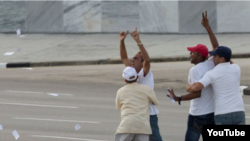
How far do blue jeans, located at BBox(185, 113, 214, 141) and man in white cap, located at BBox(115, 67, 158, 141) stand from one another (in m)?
0.59

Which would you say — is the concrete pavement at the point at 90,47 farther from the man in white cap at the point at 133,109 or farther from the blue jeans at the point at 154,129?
the man in white cap at the point at 133,109

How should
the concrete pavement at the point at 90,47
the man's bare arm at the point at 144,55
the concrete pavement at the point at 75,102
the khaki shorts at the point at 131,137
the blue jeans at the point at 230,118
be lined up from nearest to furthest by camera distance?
the blue jeans at the point at 230,118, the khaki shorts at the point at 131,137, the man's bare arm at the point at 144,55, the concrete pavement at the point at 75,102, the concrete pavement at the point at 90,47

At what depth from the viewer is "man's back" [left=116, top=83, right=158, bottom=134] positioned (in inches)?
357

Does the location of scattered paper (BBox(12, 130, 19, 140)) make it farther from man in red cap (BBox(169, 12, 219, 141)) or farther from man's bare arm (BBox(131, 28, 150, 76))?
man in red cap (BBox(169, 12, 219, 141))

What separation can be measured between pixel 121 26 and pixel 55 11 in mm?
2781

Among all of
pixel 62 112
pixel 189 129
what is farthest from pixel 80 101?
pixel 189 129

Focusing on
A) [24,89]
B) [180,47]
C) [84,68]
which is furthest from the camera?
[180,47]

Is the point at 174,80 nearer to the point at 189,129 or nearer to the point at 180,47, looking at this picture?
the point at 180,47

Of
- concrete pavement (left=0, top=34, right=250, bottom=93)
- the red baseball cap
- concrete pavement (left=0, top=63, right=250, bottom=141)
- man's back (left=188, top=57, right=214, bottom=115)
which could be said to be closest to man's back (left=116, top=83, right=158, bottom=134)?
man's back (left=188, top=57, right=214, bottom=115)

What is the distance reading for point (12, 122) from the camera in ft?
48.2

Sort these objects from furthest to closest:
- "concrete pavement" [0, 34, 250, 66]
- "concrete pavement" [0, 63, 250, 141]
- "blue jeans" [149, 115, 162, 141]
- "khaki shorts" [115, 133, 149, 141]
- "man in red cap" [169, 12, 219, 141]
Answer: "concrete pavement" [0, 34, 250, 66] < "concrete pavement" [0, 63, 250, 141] < "blue jeans" [149, 115, 162, 141] < "man in red cap" [169, 12, 219, 141] < "khaki shorts" [115, 133, 149, 141]

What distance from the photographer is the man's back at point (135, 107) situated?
908cm

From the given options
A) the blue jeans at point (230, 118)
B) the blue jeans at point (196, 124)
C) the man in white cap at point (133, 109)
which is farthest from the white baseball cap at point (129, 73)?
the blue jeans at point (230, 118)

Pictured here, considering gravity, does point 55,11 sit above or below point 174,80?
above
